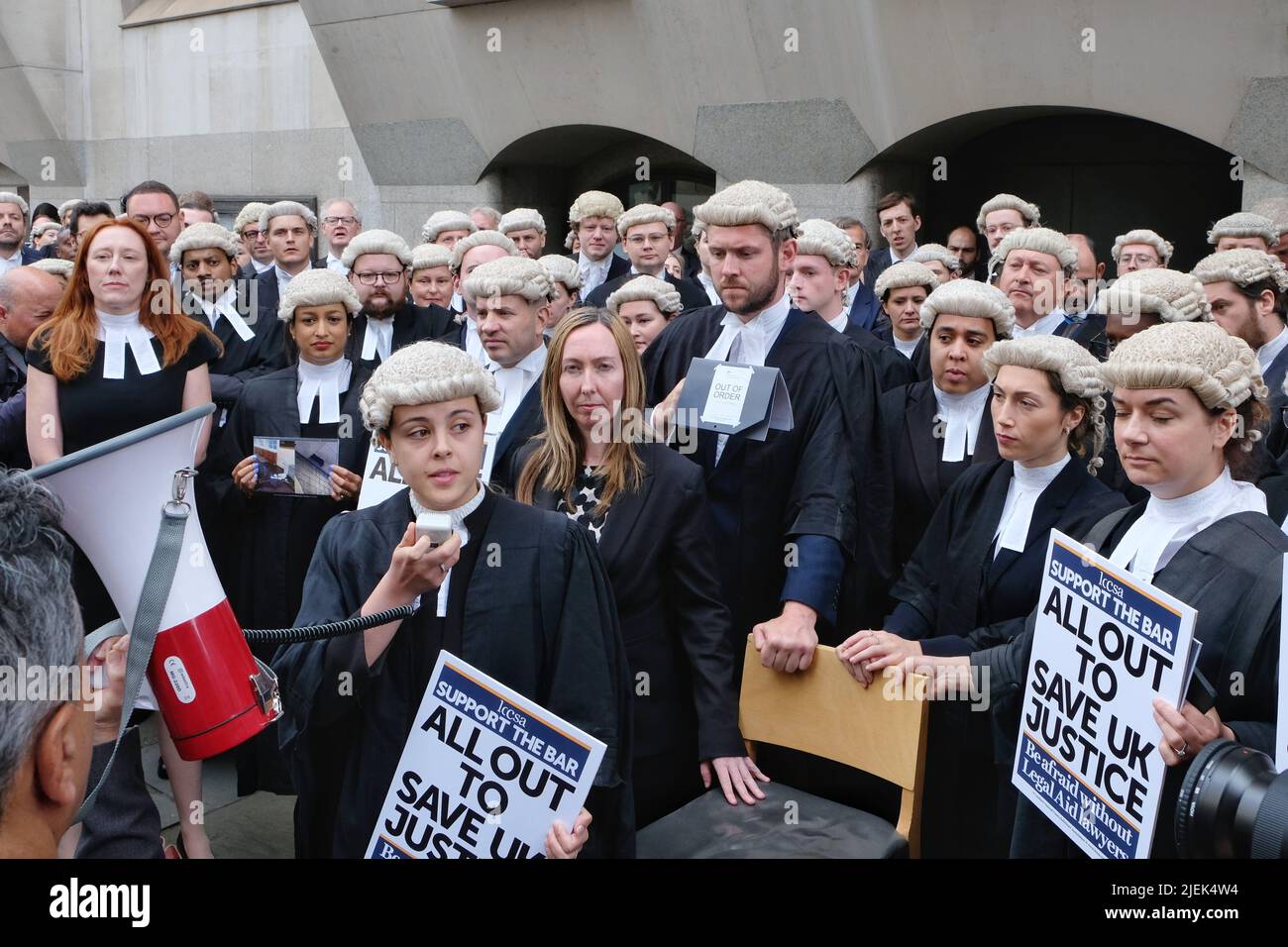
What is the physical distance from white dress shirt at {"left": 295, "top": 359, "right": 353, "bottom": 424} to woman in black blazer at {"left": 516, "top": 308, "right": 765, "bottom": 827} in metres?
1.68

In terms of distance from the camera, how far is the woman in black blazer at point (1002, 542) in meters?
3.60

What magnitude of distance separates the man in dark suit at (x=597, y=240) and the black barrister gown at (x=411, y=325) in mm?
2456

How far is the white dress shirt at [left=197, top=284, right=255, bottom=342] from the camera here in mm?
6219

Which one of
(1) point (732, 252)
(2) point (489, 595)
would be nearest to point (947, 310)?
(1) point (732, 252)

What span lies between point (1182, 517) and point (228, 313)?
4877 millimetres

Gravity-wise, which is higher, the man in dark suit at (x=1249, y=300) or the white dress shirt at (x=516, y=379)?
the man in dark suit at (x=1249, y=300)

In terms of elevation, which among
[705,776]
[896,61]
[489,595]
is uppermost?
[896,61]

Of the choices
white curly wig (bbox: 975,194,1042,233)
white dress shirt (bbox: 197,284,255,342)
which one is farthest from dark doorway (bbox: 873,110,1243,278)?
white dress shirt (bbox: 197,284,255,342)

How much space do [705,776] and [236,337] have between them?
380 cm

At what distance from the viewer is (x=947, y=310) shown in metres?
4.60

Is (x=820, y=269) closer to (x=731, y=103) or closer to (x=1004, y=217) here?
(x=1004, y=217)

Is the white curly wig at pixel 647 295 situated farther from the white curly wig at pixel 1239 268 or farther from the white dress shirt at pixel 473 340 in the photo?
the white curly wig at pixel 1239 268

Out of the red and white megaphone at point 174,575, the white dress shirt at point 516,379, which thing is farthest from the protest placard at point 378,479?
the red and white megaphone at point 174,575

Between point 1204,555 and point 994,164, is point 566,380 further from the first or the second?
point 994,164
